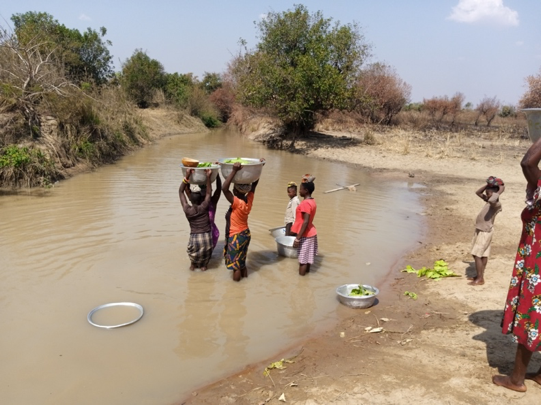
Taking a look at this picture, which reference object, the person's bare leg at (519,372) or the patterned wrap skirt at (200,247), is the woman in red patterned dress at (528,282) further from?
the patterned wrap skirt at (200,247)

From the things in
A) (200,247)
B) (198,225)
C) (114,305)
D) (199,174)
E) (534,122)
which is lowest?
(114,305)

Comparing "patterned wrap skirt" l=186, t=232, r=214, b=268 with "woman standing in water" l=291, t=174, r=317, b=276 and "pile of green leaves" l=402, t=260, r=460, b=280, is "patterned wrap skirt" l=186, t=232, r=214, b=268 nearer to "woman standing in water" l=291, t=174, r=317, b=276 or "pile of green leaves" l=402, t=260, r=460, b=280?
"woman standing in water" l=291, t=174, r=317, b=276

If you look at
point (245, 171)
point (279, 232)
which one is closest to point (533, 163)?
point (245, 171)

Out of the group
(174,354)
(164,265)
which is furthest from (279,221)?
(174,354)

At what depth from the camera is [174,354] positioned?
13.2ft

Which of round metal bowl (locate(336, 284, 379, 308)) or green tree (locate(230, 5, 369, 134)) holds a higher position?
green tree (locate(230, 5, 369, 134))

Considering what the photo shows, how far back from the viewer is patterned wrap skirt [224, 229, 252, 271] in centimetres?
539

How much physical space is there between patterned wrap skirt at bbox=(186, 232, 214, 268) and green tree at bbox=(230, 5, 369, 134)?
51.1ft

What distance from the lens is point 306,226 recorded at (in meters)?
5.59

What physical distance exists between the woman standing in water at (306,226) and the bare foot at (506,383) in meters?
2.78

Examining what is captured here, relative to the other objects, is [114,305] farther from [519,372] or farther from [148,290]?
[519,372]

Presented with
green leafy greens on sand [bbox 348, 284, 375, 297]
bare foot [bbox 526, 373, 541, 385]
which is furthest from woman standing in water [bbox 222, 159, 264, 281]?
bare foot [bbox 526, 373, 541, 385]

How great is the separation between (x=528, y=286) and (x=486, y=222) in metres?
2.60

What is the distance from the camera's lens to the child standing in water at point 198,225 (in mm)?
5473
